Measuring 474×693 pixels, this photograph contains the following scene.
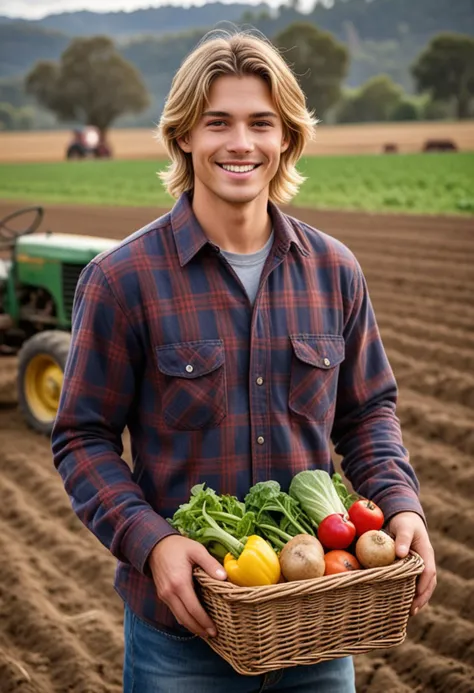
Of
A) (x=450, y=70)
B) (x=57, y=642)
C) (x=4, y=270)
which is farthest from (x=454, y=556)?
(x=450, y=70)

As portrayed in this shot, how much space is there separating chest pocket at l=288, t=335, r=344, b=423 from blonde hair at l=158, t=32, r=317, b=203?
0.43 meters

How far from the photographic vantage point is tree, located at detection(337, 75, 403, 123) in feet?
191

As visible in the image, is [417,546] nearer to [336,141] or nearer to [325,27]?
[336,141]

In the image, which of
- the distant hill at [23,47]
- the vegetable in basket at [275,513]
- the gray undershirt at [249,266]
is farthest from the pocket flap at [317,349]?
the distant hill at [23,47]

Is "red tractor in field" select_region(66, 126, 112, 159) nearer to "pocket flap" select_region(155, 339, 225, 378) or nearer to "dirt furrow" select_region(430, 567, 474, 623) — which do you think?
"dirt furrow" select_region(430, 567, 474, 623)

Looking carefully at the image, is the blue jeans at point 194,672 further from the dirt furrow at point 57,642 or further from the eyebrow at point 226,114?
the dirt furrow at point 57,642

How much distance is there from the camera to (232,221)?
1.96 meters

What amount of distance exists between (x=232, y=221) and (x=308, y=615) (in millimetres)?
763

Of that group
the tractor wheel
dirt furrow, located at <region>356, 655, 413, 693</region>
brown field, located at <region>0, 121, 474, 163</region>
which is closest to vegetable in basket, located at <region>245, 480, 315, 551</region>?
dirt furrow, located at <region>356, 655, 413, 693</region>

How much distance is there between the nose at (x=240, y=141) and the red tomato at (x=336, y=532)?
698 mm

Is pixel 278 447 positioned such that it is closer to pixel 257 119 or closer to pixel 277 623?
pixel 277 623

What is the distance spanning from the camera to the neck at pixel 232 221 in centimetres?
196

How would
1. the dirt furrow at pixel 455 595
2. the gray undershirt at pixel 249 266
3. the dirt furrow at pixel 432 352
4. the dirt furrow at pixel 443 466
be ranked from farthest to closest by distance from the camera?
the dirt furrow at pixel 432 352 → the dirt furrow at pixel 443 466 → the dirt furrow at pixel 455 595 → the gray undershirt at pixel 249 266

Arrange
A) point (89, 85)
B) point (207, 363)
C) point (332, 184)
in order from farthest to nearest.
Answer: point (89, 85) → point (332, 184) → point (207, 363)
